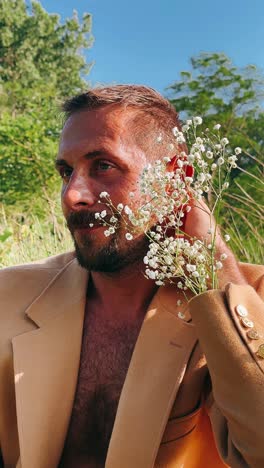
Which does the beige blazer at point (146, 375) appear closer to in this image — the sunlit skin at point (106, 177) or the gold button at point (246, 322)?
the gold button at point (246, 322)

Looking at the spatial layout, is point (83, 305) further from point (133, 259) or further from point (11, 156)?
point (11, 156)

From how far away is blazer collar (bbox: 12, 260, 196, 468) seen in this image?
209 cm

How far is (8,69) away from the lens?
3381 cm

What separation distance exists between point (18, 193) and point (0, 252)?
821cm

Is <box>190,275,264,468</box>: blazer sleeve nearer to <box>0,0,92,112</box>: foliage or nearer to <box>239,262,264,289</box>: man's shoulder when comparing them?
<box>239,262,264,289</box>: man's shoulder

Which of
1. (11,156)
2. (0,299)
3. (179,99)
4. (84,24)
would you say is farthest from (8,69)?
(0,299)

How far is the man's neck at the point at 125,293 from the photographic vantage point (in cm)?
256

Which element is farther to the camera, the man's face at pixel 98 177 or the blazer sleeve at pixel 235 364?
the man's face at pixel 98 177

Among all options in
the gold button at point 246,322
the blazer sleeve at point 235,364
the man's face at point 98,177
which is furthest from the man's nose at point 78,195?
the gold button at point 246,322

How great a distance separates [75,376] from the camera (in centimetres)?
244

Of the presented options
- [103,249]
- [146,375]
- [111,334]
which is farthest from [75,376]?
[103,249]

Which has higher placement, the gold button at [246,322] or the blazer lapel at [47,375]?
the gold button at [246,322]

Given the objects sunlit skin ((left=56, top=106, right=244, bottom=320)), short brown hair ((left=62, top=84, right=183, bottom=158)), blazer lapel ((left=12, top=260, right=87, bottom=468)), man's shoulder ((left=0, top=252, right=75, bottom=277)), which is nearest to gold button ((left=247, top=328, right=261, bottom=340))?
sunlit skin ((left=56, top=106, right=244, bottom=320))

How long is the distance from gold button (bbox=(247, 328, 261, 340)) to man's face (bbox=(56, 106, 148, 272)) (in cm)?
81
